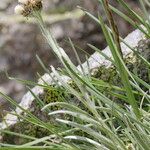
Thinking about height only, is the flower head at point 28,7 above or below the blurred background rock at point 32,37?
below

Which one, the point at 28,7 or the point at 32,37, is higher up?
the point at 32,37

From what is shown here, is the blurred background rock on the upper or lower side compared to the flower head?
upper

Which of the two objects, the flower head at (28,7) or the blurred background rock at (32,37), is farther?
the blurred background rock at (32,37)

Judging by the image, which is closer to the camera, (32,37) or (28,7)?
(28,7)

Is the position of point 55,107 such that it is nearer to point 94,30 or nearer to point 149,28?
point 149,28
